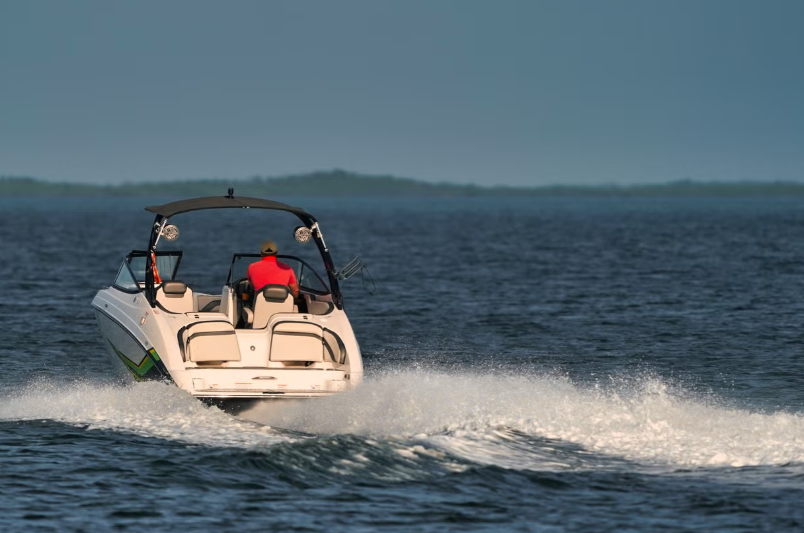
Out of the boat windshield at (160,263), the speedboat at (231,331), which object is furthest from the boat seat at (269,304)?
the boat windshield at (160,263)

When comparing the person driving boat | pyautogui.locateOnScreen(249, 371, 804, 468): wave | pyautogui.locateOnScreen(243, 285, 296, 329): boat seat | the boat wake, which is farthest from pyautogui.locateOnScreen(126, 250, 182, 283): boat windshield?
pyautogui.locateOnScreen(249, 371, 804, 468): wave

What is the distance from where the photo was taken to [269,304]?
16375mm

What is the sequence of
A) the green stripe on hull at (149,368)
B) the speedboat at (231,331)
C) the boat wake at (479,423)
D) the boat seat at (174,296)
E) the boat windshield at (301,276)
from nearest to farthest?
the boat wake at (479,423)
the speedboat at (231,331)
the green stripe on hull at (149,368)
the boat seat at (174,296)
the boat windshield at (301,276)

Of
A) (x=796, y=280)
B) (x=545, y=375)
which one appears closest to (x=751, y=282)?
(x=796, y=280)

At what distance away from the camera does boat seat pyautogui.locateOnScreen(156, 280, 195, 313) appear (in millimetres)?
17094

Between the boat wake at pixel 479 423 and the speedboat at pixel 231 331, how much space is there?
0.93 feet

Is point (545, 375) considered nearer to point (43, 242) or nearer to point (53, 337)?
point (53, 337)

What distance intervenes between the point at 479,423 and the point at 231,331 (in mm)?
3689

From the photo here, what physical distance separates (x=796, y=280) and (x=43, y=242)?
41.3 m

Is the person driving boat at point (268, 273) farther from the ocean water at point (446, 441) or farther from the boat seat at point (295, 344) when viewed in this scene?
the ocean water at point (446, 441)

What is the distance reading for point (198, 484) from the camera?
11633 millimetres

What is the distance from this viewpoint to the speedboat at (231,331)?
14.3m

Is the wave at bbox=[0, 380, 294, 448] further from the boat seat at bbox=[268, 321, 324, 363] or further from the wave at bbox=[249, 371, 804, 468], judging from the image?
the boat seat at bbox=[268, 321, 324, 363]

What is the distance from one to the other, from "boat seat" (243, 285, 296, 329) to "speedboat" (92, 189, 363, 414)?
0.04ft
